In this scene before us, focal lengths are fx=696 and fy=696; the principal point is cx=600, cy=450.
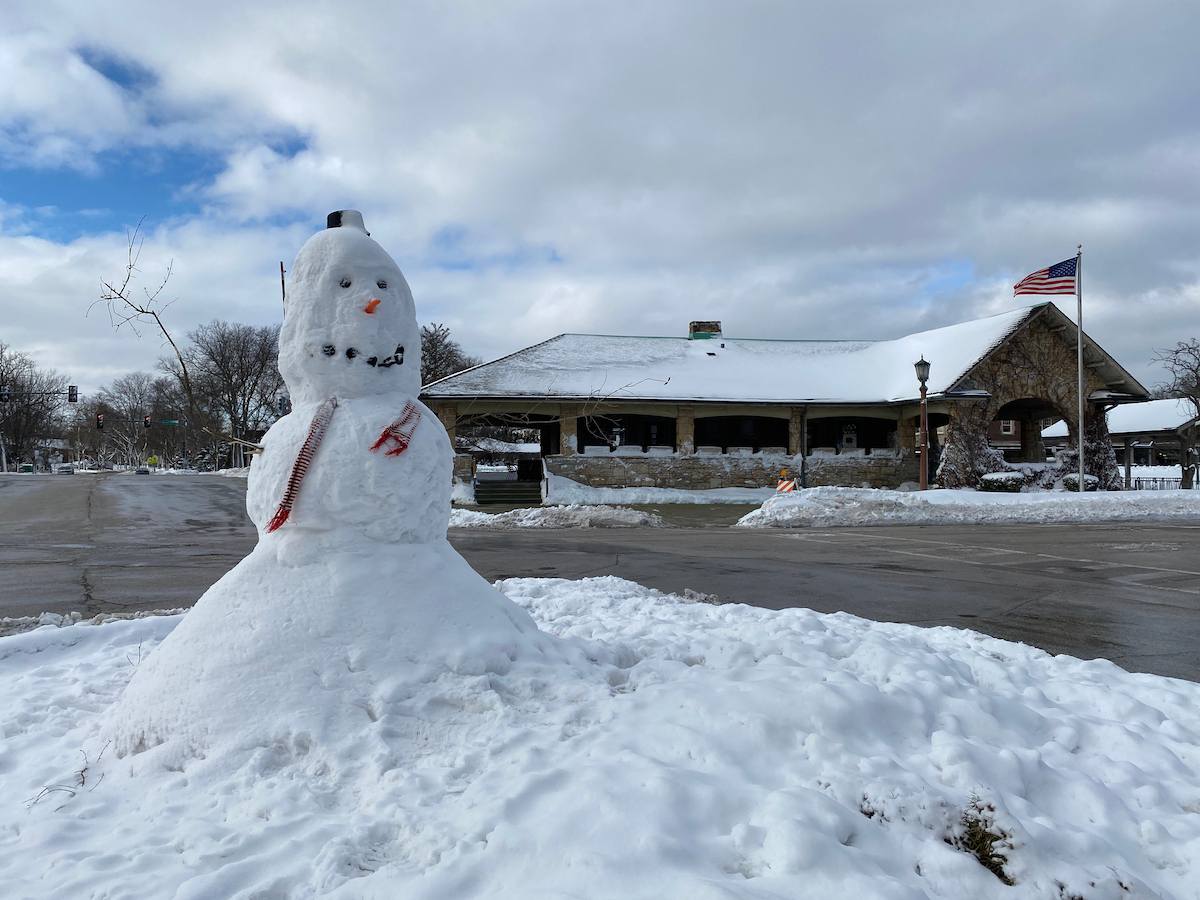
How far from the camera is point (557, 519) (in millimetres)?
17031

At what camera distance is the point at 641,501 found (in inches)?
949

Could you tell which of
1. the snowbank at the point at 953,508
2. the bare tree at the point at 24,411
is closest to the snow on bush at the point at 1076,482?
the snowbank at the point at 953,508

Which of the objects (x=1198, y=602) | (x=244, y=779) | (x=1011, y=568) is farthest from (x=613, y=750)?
(x=1011, y=568)

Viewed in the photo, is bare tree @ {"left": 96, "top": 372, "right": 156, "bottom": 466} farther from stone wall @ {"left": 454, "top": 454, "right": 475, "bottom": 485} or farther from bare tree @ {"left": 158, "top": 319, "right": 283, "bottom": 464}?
stone wall @ {"left": 454, "top": 454, "right": 475, "bottom": 485}

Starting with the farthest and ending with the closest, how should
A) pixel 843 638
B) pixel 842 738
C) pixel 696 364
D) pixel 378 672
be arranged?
pixel 696 364
pixel 843 638
pixel 378 672
pixel 842 738

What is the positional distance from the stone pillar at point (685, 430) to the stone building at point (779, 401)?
0.05m

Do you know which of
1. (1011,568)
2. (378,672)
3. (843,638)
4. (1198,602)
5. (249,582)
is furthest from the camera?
(1011,568)

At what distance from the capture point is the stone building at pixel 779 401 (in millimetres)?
25047

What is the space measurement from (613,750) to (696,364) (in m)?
26.4

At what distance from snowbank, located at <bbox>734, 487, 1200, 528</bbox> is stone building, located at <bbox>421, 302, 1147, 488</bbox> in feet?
16.5

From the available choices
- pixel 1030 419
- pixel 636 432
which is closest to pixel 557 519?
pixel 636 432

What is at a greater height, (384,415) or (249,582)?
(384,415)

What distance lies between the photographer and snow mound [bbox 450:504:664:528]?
16562 mm

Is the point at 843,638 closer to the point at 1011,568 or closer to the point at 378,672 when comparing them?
the point at 378,672
